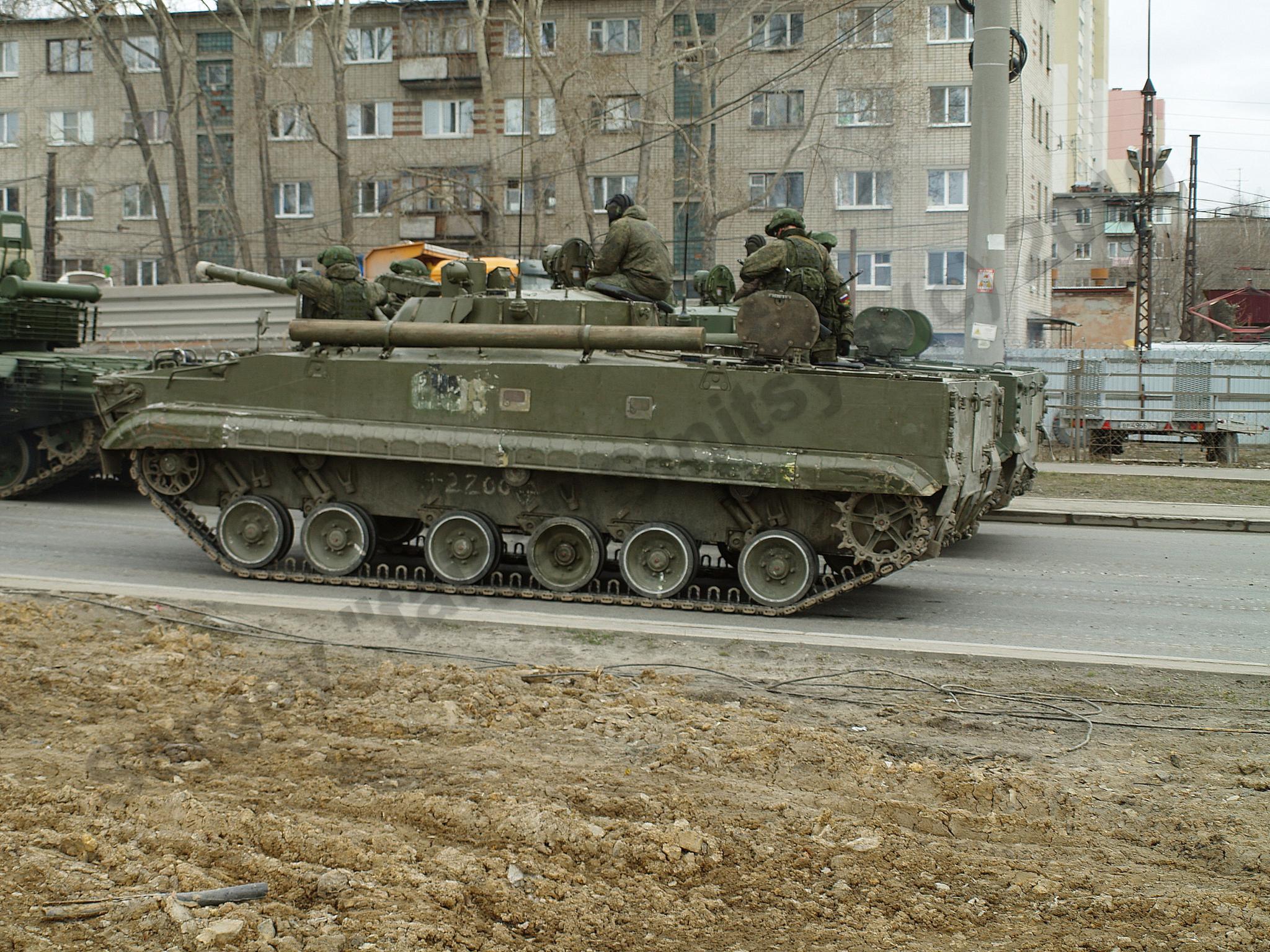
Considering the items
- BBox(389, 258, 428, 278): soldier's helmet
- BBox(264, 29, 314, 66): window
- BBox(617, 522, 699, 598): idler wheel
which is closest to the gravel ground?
BBox(617, 522, 699, 598): idler wheel

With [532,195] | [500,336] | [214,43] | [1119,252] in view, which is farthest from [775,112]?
[1119,252]

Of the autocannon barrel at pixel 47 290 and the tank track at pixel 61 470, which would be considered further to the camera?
the autocannon barrel at pixel 47 290

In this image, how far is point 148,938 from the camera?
4.19m

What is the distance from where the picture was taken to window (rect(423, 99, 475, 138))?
146ft

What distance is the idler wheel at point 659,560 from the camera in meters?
10.5

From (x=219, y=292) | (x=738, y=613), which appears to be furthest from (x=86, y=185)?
(x=738, y=613)

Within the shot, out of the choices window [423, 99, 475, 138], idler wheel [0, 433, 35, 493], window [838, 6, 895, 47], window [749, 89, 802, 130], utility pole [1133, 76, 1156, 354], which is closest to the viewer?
idler wheel [0, 433, 35, 493]

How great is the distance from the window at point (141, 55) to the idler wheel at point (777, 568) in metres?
40.6

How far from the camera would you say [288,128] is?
146ft

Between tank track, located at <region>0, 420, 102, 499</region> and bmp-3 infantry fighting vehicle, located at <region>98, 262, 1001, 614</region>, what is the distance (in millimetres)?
4462

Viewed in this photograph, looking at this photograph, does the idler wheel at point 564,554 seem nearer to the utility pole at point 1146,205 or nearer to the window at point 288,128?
the utility pole at point 1146,205

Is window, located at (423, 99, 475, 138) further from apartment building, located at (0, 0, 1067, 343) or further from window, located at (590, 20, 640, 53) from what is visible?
window, located at (590, 20, 640, 53)

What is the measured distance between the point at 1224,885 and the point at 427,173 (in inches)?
1590

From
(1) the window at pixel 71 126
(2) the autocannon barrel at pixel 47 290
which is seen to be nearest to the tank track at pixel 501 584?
(2) the autocannon barrel at pixel 47 290
